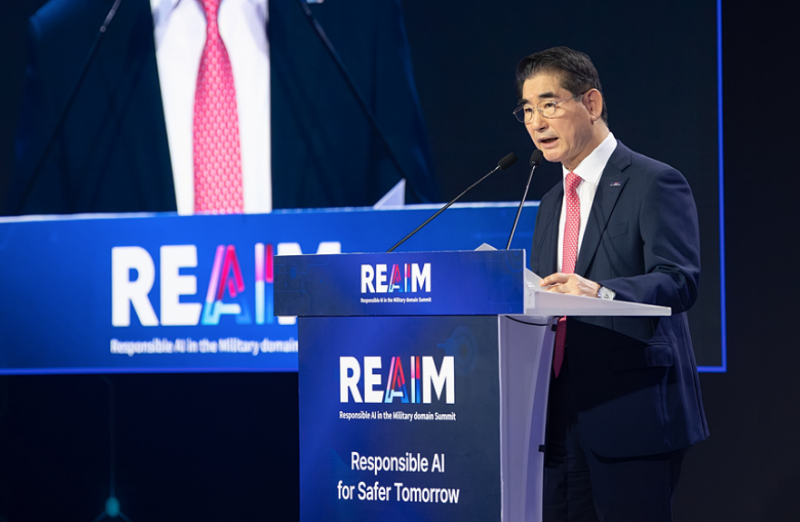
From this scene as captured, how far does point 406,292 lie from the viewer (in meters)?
1.45

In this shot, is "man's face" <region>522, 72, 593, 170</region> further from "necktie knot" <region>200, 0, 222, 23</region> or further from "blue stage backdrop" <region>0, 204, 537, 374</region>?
"necktie knot" <region>200, 0, 222, 23</region>

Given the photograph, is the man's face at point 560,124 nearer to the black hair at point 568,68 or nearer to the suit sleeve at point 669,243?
the black hair at point 568,68

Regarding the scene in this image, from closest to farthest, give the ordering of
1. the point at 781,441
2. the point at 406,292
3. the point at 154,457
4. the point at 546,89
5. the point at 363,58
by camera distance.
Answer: the point at 406,292 → the point at 546,89 → the point at 781,441 → the point at 363,58 → the point at 154,457

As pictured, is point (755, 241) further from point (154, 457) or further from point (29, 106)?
point (29, 106)

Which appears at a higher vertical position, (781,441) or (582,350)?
(582,350)

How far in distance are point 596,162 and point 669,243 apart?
Result: 12.9 inches

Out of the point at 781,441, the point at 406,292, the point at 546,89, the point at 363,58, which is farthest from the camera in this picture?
the point at 363,58

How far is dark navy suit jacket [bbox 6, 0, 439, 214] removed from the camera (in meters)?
3.22

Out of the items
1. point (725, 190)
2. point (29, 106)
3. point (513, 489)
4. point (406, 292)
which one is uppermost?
point (29, 106)

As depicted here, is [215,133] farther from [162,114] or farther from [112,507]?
[112,507]

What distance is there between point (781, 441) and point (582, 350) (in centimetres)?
158

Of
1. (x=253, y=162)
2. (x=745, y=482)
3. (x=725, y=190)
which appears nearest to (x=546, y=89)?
(x=725, y=190)

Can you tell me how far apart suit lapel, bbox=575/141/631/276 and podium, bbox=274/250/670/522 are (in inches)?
13.6

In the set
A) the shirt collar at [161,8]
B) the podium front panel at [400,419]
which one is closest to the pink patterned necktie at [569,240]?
the podium front panel at [400,419]
